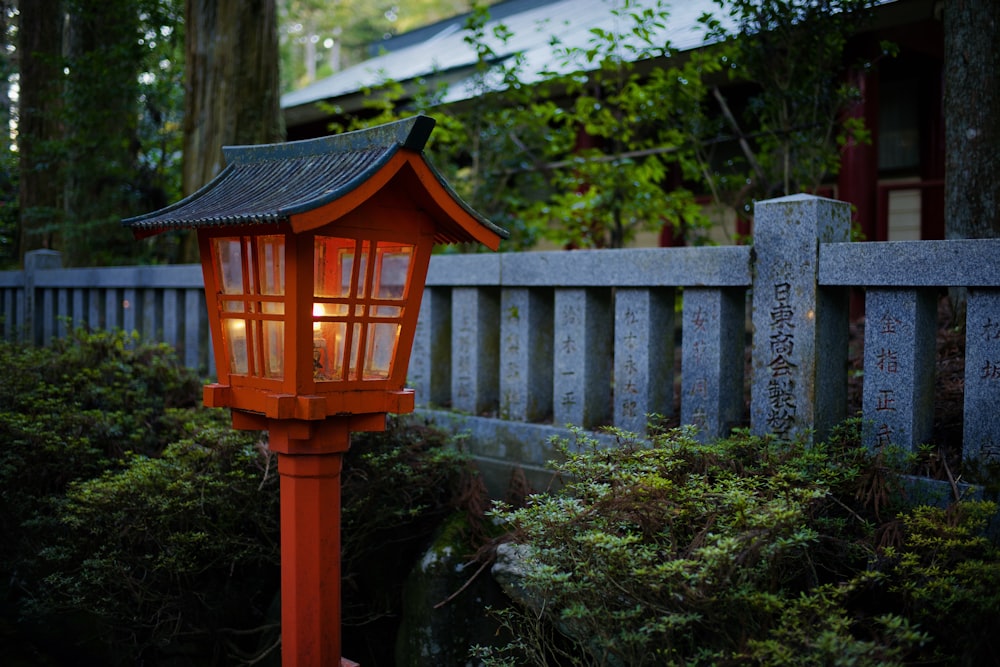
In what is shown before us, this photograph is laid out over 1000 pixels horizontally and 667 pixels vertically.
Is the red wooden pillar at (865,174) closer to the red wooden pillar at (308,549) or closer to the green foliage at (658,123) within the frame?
the green foliage at (658,123)

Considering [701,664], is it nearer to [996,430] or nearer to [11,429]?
[996,430]

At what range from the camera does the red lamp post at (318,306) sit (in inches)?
125

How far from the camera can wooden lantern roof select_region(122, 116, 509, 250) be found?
3.04 meters

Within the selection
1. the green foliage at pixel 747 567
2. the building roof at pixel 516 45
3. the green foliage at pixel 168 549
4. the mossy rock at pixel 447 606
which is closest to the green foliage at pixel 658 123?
the building roof at pixel 516 45

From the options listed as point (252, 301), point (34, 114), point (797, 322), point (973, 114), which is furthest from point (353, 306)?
point (34, 114)

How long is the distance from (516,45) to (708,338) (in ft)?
26.6

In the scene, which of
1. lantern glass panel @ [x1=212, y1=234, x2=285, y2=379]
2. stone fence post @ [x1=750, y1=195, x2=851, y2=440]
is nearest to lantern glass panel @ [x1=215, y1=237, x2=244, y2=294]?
lantern glass panel @ [x1=212, y1=234, x2=285, y2=379]

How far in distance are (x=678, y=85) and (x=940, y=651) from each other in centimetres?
497

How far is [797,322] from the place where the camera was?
4.10 m

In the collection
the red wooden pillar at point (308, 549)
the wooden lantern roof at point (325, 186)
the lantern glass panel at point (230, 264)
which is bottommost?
the red wooden pillar at point (308, 549)

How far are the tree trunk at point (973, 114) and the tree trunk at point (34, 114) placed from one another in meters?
11.2

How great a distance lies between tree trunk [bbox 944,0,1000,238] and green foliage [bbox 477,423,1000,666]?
200 centimetres

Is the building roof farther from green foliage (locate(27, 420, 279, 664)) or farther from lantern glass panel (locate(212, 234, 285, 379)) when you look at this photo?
lantern glass panel (locate(212, 234, 285, 379))

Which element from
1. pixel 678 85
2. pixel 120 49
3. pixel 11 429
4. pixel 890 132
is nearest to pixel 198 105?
pixel 120 49
